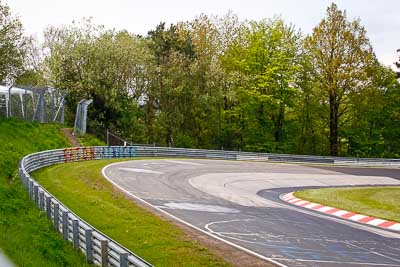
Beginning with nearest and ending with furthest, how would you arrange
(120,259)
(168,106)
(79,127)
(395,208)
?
(120,259)
(395,208)
(79,127)
(168,106)

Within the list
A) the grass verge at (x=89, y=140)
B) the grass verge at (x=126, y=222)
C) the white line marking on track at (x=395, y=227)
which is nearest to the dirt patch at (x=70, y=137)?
the grass verge at (x=89, y=140)

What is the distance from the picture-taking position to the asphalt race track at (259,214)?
16.0 meters

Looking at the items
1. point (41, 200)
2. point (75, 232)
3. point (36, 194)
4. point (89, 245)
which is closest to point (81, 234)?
point (75, 232)

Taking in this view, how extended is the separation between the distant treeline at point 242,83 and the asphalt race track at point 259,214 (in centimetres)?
2388

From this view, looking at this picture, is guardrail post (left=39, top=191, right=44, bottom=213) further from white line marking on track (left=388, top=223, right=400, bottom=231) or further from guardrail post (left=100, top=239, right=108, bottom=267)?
white line marking on track (left=388, top=223, right=400, bottom=231)

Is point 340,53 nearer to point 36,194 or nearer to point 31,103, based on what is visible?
point 31,103

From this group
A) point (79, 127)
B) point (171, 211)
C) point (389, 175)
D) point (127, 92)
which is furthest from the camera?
point (127, 92)

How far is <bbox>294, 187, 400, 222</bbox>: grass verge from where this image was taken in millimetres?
25672

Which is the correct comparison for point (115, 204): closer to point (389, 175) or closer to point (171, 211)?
point (171, 211)

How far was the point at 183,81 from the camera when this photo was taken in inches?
2672

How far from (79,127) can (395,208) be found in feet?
107

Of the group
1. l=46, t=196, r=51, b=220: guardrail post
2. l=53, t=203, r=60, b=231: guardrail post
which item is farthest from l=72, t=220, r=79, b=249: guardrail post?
l=46, t=196, r=51, b=220: guardrail post

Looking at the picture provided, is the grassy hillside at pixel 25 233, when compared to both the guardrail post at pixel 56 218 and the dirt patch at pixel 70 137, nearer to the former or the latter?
the guardrail post at pixel 56 218

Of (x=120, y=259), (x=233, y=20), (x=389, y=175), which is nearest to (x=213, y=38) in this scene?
(x=233, y=20)
